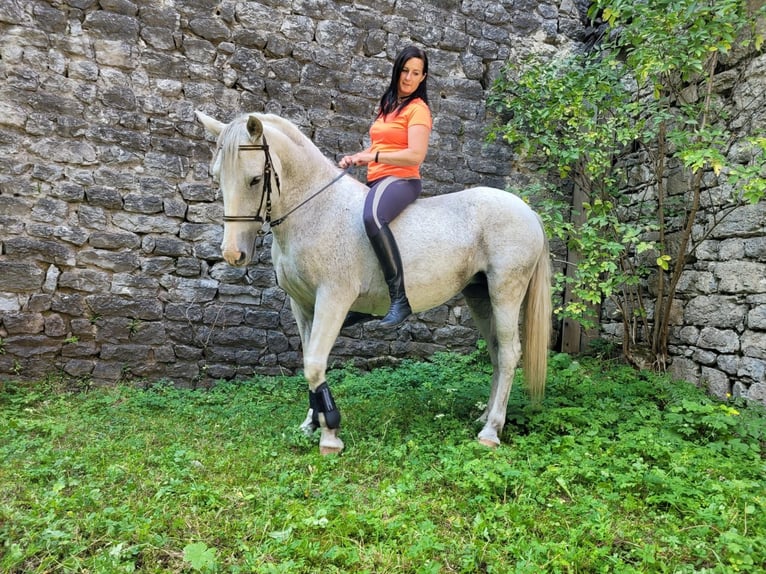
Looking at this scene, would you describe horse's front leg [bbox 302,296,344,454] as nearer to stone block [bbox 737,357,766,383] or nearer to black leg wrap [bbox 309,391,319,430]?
black leg wrap [bbox 309,391,319,430]

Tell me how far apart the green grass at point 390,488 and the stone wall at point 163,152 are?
0.79 meters

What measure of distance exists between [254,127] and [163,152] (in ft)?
8.05

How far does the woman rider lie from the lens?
288 centimetres

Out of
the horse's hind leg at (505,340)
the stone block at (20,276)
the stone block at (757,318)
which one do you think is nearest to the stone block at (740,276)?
the stone block at (757,318)

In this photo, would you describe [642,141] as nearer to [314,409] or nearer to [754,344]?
[754,344]

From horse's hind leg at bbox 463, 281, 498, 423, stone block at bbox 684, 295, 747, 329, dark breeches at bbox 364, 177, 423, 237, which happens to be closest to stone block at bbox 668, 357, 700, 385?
stone block at bbox 684, 295, 747, 329

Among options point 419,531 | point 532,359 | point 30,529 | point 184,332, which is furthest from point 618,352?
point 30,529

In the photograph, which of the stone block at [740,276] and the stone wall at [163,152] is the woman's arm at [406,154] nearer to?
the stone wall at [163,152]

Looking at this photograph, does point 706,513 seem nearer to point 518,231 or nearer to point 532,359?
point 532,359

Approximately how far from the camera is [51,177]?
429 centimetres

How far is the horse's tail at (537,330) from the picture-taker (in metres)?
3.30

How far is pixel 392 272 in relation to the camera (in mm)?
2916

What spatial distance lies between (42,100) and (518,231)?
162 inches

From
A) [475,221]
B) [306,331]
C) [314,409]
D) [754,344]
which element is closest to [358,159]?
[475,221]
